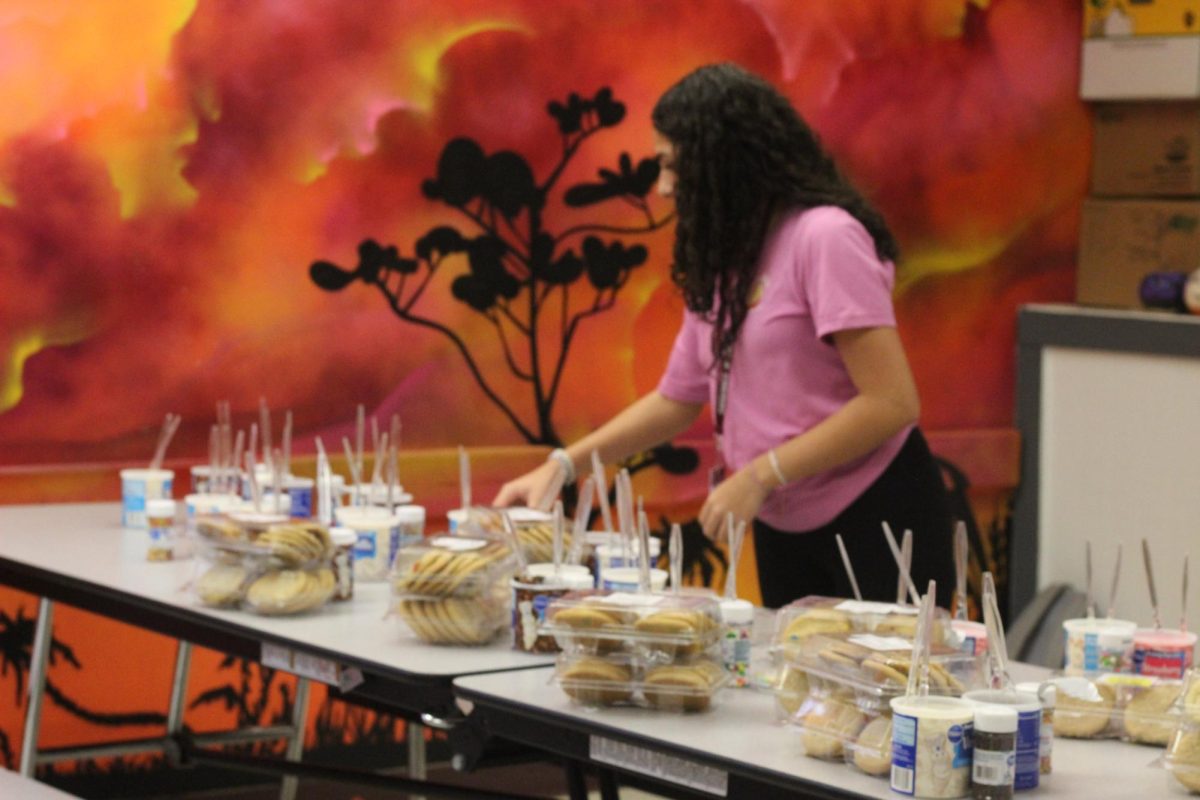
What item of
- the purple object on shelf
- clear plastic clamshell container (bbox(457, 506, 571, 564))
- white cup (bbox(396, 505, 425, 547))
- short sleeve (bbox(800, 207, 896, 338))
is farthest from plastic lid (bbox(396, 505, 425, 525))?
the purple object on shelf

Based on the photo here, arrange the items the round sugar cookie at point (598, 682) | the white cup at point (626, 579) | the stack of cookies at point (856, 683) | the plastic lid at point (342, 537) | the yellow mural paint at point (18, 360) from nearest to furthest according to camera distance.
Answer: the stack of cookies at point (856, 683) → the round sugar cookie at point (598, 682) → the white cup at point (626, 579) → the plastic lid at point (342, 537) → the yellow mural paint at point (18, 360)

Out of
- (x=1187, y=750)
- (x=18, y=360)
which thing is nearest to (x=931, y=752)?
(x=1187, y=750)

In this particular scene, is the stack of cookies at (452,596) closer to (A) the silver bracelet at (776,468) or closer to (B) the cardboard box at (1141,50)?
(A) the silver bracelet at (776,468)

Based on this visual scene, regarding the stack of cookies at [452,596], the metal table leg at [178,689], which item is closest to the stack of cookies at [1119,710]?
the stack of cookies at [452,596]

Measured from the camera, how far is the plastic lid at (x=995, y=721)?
5.61ft

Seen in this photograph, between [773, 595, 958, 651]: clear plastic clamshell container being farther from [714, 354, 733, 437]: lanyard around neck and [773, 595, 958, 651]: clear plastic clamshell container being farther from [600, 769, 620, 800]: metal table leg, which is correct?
[714, 354, 733, 437]: lanyard around neck

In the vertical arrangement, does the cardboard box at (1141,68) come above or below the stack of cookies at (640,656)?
above

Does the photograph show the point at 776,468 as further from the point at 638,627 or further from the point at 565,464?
the point at 638,627

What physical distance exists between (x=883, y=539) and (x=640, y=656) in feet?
3.15

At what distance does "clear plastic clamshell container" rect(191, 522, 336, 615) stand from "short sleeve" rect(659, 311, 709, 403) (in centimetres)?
83

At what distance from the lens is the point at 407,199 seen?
4.36m

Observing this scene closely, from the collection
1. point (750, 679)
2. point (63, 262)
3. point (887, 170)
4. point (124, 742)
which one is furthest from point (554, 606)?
point (887, 170)

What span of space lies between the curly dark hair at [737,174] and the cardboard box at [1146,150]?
2.42m

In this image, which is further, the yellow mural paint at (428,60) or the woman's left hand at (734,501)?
the yellow mural paint at (428,60)
